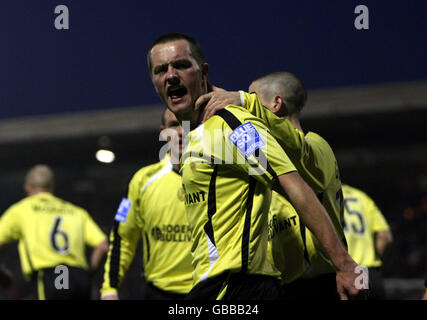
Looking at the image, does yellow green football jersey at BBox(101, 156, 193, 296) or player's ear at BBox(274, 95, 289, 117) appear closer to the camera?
player's ear at BBox(274, 95, 289, 117)

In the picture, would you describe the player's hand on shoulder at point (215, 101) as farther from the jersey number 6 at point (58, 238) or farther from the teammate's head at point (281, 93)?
the jersey number 6 at point (58, 238)

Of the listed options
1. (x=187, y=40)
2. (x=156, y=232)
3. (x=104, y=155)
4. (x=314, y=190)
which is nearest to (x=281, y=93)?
(x=314, y=190)

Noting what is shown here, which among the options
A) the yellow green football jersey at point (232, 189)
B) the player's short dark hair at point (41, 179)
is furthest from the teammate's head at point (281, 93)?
the player's short dark hair at point (41, 179)

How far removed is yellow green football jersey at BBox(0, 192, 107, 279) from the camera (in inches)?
243

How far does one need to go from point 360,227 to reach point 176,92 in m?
3.65

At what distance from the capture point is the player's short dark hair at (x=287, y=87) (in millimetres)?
3299

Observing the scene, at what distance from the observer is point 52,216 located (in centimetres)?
636

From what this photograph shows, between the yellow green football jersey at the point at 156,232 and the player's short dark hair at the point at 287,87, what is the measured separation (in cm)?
134

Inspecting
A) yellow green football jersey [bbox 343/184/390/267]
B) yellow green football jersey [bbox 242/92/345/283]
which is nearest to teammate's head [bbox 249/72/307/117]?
yellow green football jersey [bbox 242/92/345/283]

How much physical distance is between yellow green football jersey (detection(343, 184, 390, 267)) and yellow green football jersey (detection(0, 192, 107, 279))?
9.80 feet

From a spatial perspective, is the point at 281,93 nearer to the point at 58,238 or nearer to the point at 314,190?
the point at 314,190

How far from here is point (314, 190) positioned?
3.02 m

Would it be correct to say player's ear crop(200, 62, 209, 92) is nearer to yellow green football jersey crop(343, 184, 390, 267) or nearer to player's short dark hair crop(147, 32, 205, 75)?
player's short dark hair crop(147, 32, 205, 75)
